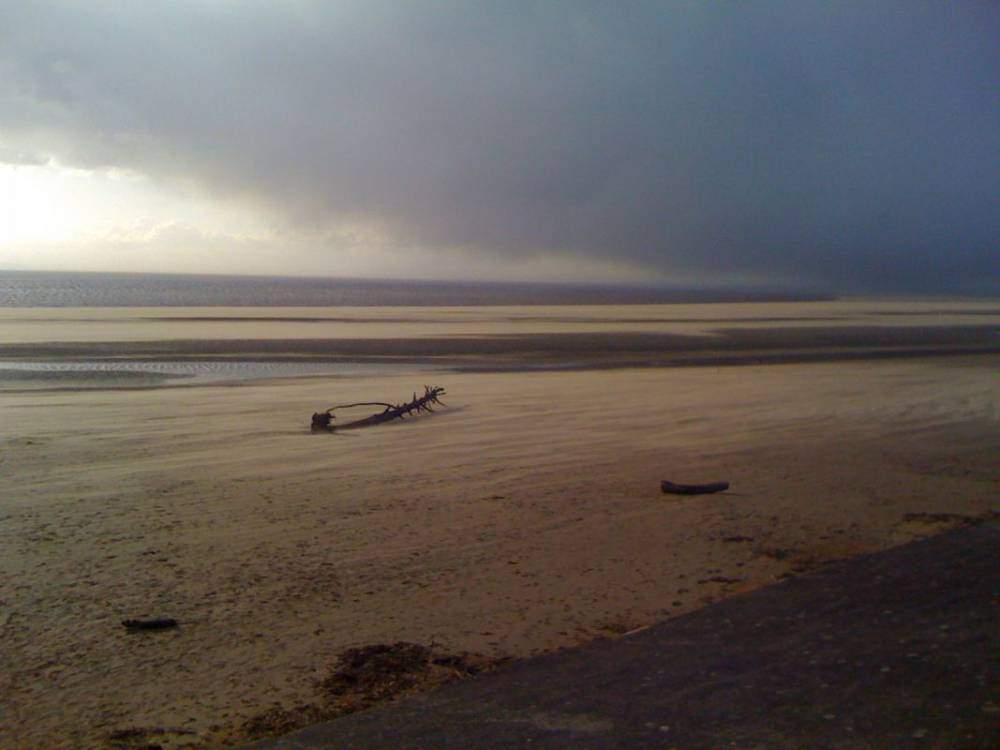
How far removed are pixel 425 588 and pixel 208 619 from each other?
6.45 feet

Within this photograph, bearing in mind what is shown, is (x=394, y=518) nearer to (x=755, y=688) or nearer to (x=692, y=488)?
(x=692, y=488)

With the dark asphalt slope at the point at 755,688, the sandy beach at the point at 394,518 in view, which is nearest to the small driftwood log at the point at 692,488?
the sandy beach at the point at 394,518

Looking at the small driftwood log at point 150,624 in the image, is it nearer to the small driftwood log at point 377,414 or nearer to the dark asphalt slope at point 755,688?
the dark asphalt slope at point 755,688

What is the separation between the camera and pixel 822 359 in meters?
35.0

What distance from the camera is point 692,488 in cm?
1216

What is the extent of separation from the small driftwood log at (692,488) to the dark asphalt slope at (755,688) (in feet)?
13.1

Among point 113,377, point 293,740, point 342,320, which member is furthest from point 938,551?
point 342,320

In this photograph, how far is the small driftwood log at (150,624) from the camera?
7613 mm

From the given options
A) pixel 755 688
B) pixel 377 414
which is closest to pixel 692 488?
pixel 755 688

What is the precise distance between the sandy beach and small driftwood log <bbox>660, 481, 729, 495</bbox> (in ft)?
0.46

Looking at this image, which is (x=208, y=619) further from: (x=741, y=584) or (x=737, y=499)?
(x=737, y=499)

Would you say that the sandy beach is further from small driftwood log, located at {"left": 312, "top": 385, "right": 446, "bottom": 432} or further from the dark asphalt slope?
the dark asphalt slope

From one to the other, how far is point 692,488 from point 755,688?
20.0 ft

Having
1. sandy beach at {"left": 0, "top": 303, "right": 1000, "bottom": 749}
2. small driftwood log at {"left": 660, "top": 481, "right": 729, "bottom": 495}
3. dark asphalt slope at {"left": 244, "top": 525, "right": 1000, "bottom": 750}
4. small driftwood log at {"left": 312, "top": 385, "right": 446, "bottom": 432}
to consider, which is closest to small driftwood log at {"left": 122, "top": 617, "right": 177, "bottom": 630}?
sandy beach at {"left": 0, "top": 303, "right": 1000, "bottom": 749}
